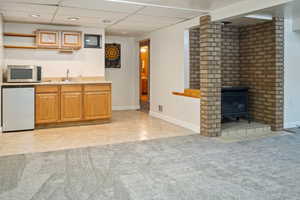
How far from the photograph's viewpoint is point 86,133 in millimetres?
4867

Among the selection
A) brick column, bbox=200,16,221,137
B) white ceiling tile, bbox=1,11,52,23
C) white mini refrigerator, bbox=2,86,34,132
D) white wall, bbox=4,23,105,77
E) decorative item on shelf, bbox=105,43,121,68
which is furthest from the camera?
decorative item on shelf, bbox=105,43,121,68

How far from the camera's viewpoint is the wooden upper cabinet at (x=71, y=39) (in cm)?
564

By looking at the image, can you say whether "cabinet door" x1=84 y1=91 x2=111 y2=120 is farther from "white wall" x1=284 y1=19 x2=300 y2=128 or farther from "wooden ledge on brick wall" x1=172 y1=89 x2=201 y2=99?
"white wall" x1=284 y1=19 x2=300 y2=128

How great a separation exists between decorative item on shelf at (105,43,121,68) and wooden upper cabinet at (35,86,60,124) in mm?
2544

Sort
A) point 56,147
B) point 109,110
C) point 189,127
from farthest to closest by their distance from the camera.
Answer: point 109,110 < point 189,127 < point 56,147

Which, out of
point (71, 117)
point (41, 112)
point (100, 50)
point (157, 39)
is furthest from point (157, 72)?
point (41, 112)

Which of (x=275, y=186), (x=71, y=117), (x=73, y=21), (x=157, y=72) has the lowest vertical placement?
(x=275, y=186)

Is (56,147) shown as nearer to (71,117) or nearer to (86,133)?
(86,133)

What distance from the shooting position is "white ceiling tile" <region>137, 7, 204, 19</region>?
4.34m

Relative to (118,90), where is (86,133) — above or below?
below

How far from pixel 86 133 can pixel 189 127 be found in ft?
6.48

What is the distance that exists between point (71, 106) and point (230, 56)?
3566 millimetres

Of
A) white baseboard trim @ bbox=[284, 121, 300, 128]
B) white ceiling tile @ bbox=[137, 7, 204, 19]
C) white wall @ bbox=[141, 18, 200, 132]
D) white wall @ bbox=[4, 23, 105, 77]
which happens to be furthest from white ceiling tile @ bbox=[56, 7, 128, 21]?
white baseboard trim @ bbox=[284, 121, 300, 128]

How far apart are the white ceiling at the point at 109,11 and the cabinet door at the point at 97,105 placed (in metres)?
1.51
